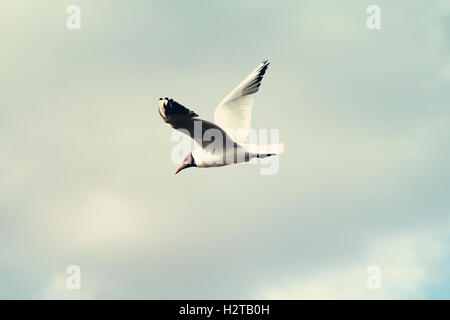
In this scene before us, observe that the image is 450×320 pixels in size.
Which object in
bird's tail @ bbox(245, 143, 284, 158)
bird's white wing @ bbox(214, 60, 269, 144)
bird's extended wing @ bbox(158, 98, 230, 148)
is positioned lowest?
bird's tail @ bbox(245, 143, 284, 158)

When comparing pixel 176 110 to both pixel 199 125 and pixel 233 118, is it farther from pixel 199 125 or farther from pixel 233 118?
pixel 233 118

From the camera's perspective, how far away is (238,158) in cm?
2269

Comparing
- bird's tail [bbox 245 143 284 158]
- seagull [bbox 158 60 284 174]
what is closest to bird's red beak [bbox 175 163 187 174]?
seagull [bbox 158 60 284 174]

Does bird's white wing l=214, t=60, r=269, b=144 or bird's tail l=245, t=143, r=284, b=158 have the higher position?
bird's white wing l=214, t=60, r=269, b=144

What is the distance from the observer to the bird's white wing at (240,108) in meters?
23.2

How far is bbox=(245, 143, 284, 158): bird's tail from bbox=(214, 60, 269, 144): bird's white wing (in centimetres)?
77

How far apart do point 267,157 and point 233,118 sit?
6.13 ft

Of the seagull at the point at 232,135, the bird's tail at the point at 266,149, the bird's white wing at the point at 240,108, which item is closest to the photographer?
the seagull at the point at 232,135

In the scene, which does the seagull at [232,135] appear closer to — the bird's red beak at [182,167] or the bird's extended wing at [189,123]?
the bird's extended wing at [189,123]

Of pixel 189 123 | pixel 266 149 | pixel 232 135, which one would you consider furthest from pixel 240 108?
pixel 189 123

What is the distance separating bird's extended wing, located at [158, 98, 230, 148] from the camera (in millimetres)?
20031

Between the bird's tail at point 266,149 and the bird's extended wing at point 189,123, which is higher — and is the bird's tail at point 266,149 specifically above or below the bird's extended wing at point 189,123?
below

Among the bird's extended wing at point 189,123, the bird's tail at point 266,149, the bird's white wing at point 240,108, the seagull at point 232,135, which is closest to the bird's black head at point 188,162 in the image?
the seagull at point 232,135

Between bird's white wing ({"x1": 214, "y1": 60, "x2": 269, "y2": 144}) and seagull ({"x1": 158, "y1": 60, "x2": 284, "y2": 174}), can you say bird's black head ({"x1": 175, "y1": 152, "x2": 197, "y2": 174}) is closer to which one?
seagull ({"x1": 158, "y1": 60, "x2": 284, "y2": 174})
